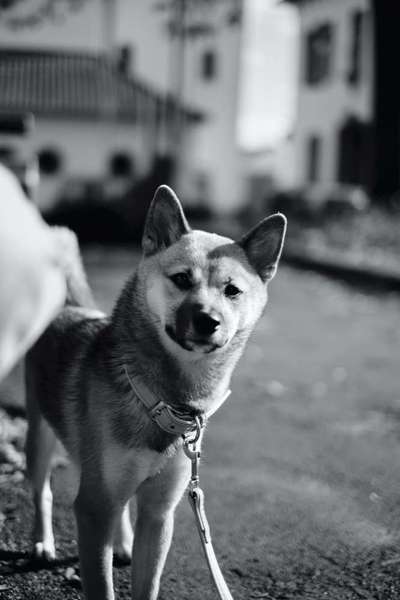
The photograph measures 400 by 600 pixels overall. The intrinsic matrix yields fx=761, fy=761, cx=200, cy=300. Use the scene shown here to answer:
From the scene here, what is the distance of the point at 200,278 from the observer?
9.30 ft

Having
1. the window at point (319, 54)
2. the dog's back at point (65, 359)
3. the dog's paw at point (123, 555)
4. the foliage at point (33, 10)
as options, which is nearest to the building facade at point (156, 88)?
the window at point (319, 54)

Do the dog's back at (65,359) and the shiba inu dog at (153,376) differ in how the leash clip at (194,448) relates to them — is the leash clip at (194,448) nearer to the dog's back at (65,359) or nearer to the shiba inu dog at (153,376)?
the shiba inu dog at (153,376)

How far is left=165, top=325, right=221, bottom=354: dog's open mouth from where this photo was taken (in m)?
2.69

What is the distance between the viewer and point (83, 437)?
9.44 ft

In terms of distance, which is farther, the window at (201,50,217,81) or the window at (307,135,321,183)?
the window at (201,50,217,81)

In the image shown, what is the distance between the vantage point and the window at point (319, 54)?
79.3ft

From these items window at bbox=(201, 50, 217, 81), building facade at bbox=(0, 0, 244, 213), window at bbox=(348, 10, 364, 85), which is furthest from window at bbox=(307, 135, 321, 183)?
window at bbox=(201, 50, 217, 81)

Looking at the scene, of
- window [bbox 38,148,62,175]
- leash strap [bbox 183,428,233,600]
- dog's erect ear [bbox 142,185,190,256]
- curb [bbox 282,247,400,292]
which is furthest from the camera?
window [bbox 38,148,62,175]

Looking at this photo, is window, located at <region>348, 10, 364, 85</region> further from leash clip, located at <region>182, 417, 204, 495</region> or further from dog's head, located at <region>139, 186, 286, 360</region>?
leash clip, located at <region>182, 417, 204, 495</region>

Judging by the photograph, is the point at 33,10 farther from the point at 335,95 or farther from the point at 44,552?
the point at 44,552

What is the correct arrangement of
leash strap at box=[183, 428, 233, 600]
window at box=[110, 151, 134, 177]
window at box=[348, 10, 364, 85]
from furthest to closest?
1. window at box=[110, 151, 134, 177]
2. window at box=[348, 10, 364, 85]
3. leash strap at box=[183, 428, 233, 600]

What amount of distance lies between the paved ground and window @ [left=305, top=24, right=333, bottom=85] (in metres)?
18.3

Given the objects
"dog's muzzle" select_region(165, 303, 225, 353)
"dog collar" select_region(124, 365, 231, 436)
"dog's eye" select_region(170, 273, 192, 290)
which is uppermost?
"dog's eye" select_region(170, 273, 192, 290)

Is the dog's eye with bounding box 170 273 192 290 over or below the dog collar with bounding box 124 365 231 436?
over
